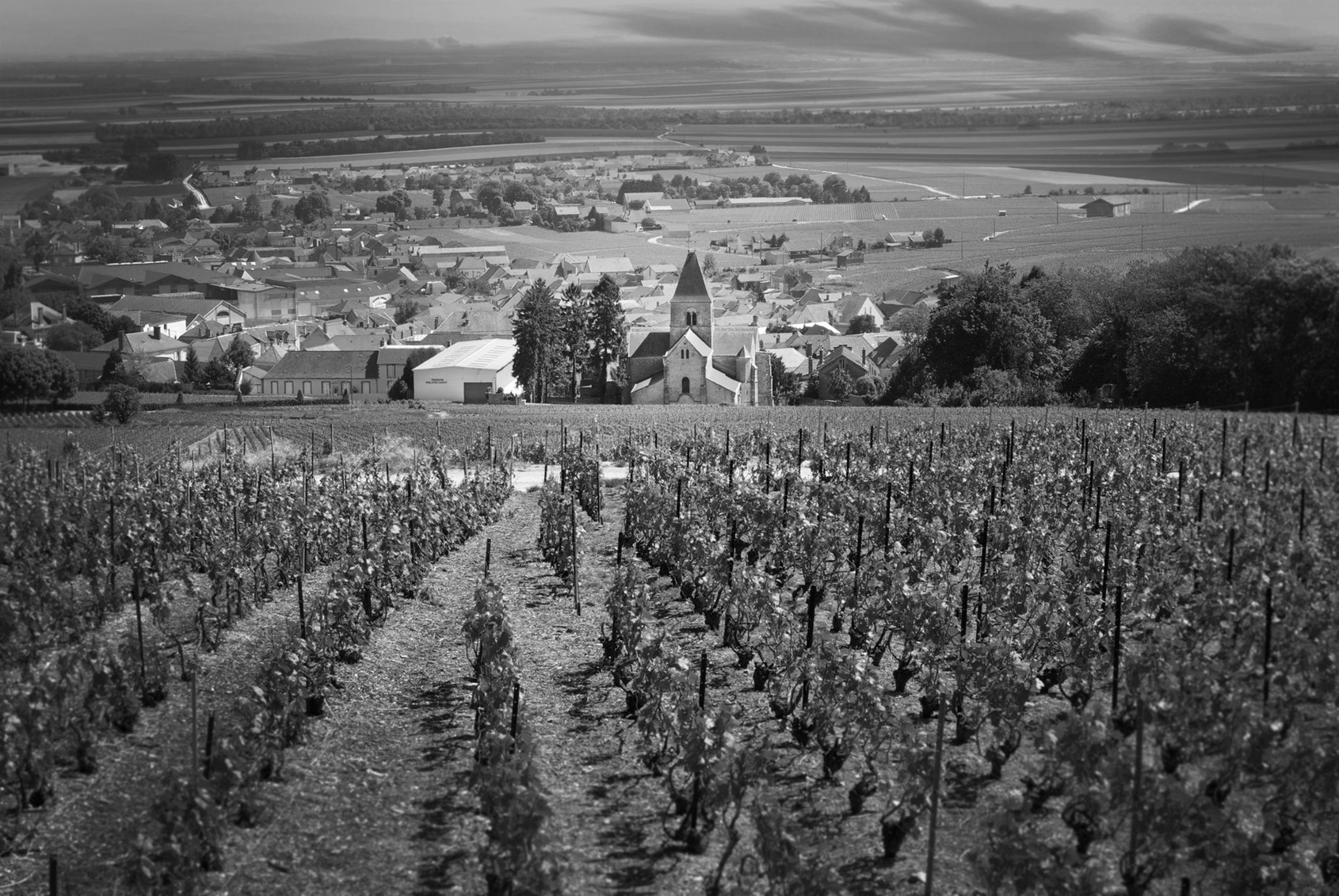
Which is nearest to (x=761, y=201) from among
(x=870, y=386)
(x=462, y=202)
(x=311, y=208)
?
(x=462, y=202)

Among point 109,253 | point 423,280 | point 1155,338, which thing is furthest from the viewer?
point 109,253

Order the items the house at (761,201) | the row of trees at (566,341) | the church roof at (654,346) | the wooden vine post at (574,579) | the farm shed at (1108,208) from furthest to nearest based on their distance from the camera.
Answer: the house at (761,201) → the farm shed at (1108,208) → the church roof at (654,346) → the row of trees at (566,341) → the wooden vine post at (574,579)

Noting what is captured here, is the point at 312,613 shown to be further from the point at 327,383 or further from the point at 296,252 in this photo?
the point at 296,252

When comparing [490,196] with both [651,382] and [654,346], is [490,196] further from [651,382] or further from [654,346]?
[651,382]

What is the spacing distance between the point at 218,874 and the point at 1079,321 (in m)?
41.2

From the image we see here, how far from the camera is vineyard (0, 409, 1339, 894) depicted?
8.12 meters

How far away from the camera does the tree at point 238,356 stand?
61516 mm

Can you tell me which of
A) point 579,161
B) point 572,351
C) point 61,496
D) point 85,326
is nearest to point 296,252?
point 85,326

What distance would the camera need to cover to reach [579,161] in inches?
6969

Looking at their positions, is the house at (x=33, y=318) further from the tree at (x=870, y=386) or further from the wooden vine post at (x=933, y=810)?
the wooden vine post at (x=933, y=810)

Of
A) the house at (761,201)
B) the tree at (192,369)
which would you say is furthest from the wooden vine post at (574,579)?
the house at (761,201)

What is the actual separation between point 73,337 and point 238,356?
1298cm

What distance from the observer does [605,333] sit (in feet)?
169

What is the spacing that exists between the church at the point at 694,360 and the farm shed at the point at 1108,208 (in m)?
71.8
